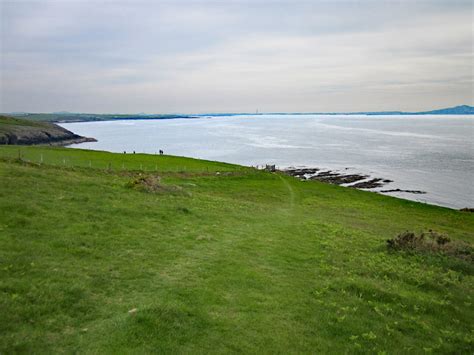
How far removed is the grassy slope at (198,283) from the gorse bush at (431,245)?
3.85 ft

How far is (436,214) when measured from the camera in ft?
162

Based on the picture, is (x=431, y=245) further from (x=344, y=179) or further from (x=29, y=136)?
(x=29, y=136)

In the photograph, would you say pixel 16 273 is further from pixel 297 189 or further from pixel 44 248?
pixel 297 189

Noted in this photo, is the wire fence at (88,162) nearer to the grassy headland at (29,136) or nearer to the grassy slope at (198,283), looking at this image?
the grassy slope at (198,283)

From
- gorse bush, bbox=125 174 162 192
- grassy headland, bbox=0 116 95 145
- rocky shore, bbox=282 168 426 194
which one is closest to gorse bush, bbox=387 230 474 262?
gorse bush, bbox=125 174 162 192

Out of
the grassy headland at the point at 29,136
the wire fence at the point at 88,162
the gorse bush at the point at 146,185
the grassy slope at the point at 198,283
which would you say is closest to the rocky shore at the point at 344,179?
the wire fence at the point at 88,162

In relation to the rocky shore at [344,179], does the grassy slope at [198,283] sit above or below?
above

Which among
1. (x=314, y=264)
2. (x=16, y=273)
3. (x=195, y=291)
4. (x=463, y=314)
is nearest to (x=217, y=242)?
(x=314, y=264)

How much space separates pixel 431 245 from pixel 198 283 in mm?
16891

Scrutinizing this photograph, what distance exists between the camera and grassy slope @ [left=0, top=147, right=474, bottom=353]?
11039 mm

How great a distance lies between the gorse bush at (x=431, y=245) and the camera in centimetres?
2317

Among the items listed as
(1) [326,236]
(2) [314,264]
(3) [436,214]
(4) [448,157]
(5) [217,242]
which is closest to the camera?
(2) [314,264]

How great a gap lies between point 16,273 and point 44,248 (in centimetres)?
273

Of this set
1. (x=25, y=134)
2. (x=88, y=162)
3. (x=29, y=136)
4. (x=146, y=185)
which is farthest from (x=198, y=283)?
(x=29, y=136)
